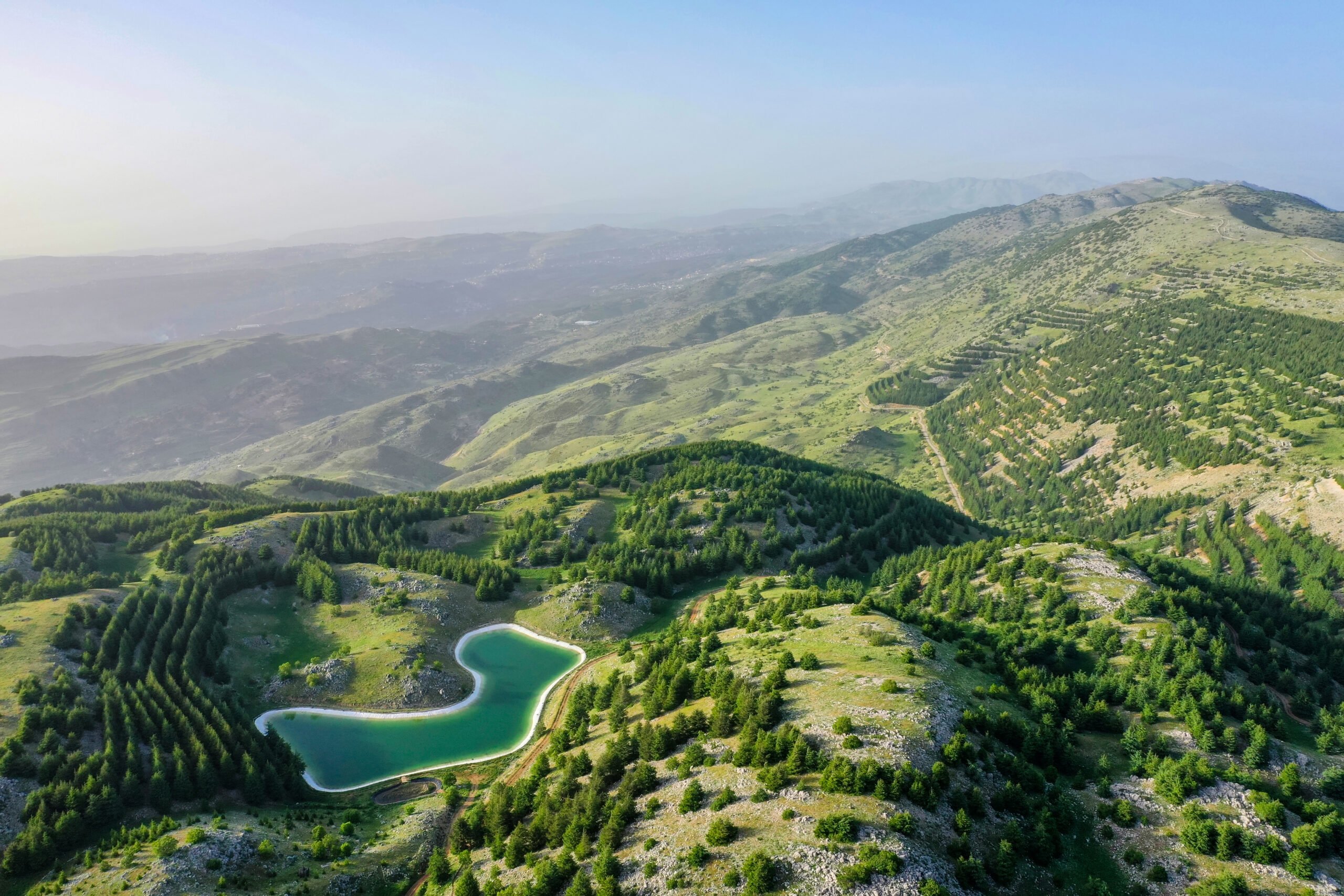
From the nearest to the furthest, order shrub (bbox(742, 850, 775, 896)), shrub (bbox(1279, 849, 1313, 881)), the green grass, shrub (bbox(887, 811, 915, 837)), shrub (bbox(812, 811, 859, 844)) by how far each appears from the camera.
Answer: shrub (bbox(742, 850, 775, 896))
shrub (bbox(1279, 849, 1313, 881))
shrub (bbox(812, 811, 859, 844))
shrub (bbox(887, 811, 915, 837))
the green grass

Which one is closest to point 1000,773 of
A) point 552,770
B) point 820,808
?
point 820,808

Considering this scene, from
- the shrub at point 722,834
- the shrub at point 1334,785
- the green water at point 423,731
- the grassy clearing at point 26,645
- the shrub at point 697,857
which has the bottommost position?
the green water at point 423,731

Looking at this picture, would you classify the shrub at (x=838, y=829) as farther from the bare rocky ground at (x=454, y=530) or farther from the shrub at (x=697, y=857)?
the bare rocky ground at (x=454, y=530)

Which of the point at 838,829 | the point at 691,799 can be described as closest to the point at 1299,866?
the point at 838,829

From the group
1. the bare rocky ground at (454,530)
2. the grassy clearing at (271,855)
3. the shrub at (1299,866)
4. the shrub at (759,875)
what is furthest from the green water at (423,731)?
the shrub at (1299,866)

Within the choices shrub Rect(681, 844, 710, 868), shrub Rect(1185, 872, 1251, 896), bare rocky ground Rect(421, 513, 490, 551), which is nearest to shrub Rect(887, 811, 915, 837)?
shrub Rect(681, 844, 710, 868)

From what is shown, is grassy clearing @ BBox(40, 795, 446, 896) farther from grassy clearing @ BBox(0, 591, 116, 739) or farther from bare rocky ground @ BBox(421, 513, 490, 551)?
bare rocky ground @ BBox(421, 513, 490, 551)
